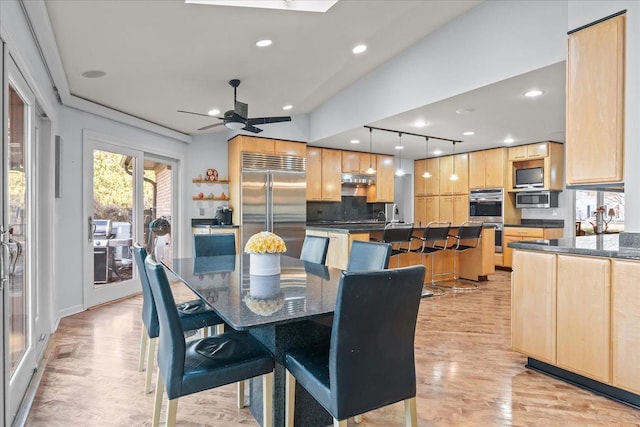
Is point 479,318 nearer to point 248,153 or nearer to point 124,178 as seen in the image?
point 248,153

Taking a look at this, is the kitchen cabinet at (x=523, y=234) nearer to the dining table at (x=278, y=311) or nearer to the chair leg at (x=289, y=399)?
the dining table at (x=278, y=311)

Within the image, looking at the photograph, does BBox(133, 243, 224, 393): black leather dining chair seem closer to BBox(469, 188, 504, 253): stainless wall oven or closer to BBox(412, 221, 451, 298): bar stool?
BBox(412, 221, 451, 298): bar stool

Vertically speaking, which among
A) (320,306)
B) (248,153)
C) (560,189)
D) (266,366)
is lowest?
(266,366)

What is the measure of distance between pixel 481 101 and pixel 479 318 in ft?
7.56

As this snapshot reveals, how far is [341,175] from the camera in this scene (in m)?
7.25

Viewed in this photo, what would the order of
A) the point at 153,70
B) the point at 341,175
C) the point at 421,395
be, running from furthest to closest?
1. the point at 341,175
2. the point at 153,70
3. the point at 421,395

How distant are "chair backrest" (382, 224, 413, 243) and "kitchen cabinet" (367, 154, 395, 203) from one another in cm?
300

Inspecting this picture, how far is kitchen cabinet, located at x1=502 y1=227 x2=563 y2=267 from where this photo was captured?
20.4 ft

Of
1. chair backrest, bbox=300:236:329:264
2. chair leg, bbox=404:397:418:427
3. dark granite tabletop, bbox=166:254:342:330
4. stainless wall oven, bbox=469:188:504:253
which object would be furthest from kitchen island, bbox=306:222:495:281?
chair leg, bbox=404:397:418:427

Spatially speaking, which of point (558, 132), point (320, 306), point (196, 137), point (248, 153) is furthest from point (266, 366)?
point (558, 132)

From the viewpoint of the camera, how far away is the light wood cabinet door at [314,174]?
6.87 meters

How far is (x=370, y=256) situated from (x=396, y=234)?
2269 millimetres

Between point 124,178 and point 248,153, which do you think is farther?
point 248,153

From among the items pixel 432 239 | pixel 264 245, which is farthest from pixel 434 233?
pixel 264 245
